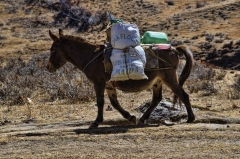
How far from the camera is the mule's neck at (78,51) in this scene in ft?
28.9

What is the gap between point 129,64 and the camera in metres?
8.17

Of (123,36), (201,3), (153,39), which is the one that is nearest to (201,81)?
(153,39)

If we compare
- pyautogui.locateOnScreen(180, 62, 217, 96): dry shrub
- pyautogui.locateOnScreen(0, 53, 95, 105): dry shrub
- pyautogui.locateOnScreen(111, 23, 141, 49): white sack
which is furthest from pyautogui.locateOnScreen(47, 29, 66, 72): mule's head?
pyautogui.locateOnScreen(180, 62, 217, 96): dry shrub

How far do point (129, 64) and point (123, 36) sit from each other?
0.52 metres

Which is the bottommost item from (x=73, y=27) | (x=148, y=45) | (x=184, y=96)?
(x=73, y=27)

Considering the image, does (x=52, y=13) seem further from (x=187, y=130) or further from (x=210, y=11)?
(x=187, y=130)

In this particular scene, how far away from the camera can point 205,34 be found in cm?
3175

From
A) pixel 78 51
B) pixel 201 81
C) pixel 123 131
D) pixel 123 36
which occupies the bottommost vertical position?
pixel 201 81

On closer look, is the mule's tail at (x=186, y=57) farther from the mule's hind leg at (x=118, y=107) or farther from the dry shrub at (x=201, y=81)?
the dry shrub at (x=201, y=81)

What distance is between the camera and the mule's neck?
28.9ft

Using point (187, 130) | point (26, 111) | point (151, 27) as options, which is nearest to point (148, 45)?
point (187, 130)

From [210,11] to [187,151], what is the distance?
31.0 m

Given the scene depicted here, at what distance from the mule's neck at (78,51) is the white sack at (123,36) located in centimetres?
59

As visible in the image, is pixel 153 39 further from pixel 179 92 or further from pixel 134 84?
pixel 179 92
